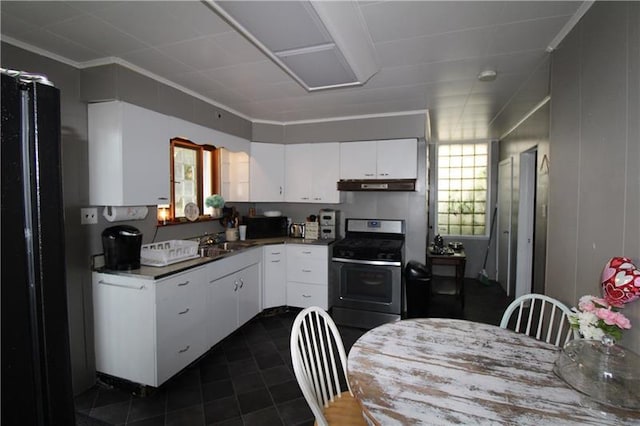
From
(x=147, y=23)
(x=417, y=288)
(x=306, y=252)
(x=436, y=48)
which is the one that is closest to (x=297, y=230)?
→ (x=306, y=252)

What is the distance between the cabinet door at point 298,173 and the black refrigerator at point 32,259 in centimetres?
309

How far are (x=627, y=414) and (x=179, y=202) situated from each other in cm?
340

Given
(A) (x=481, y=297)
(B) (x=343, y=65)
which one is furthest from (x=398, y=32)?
(A) (x=481, y=297)

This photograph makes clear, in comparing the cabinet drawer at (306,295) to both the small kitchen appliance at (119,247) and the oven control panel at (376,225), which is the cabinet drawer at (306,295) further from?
the small kitchen appliance at (119,247)

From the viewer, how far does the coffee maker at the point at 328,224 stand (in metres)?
3.83

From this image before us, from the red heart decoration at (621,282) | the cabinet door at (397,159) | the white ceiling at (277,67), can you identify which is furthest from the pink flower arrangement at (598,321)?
the cabinet door at (397,159)

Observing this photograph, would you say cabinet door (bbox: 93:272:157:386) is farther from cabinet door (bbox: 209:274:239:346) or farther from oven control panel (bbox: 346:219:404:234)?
oven control panel (bbox: 346:219:404:234)

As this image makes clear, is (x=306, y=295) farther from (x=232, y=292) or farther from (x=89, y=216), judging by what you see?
(x=89, y=216)

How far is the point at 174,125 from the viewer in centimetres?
264

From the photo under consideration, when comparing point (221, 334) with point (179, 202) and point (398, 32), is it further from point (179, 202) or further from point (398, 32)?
point (398, 32)

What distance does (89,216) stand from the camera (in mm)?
2248

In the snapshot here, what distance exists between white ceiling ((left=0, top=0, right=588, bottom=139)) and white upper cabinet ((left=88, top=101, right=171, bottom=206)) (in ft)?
1.20

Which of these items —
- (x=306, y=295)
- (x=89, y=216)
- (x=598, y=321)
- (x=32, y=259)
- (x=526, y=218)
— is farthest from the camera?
(x=526, y=218)

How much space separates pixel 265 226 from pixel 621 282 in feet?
10.9
